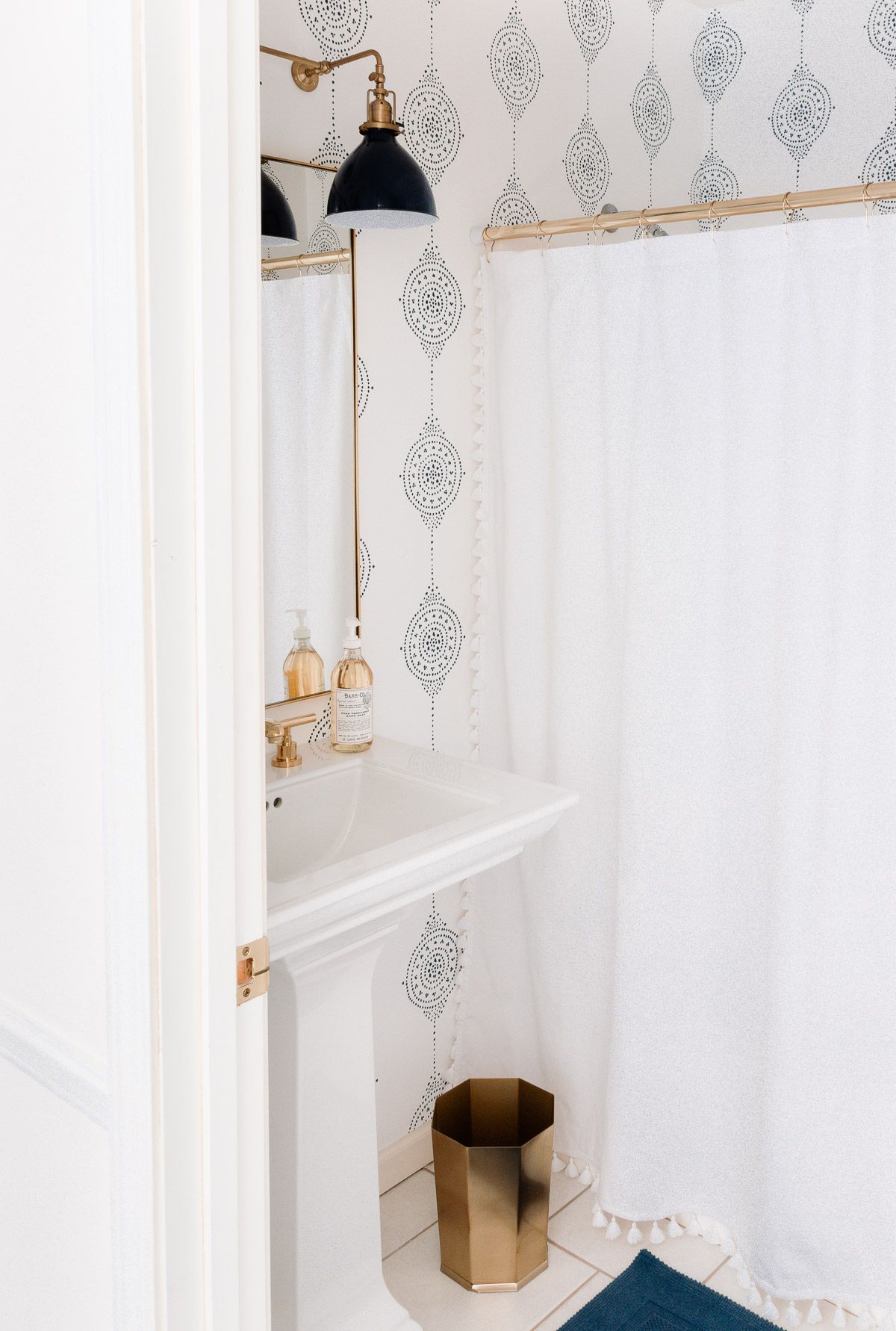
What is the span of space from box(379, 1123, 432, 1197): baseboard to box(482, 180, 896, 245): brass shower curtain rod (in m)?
1.70

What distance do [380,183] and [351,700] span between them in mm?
790

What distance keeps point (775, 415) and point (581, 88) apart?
0.98m

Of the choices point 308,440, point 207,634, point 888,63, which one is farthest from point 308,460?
point 888,63

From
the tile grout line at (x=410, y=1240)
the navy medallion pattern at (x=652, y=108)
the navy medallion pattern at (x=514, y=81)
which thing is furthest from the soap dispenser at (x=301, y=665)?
the navy medallion pattern at (x=652, y=108)

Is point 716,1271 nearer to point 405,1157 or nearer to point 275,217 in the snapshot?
point 405,1157

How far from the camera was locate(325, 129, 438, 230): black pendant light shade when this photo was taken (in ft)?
5.24

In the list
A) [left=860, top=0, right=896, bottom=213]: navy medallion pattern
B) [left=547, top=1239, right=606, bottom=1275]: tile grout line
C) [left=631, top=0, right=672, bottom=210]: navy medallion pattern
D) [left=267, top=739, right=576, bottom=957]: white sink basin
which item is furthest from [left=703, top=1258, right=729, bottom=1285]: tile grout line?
[left=631, top=0, right=672, bottom=210]: navy medallion pattern

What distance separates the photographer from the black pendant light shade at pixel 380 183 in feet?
5.24

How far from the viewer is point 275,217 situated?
5.62ft

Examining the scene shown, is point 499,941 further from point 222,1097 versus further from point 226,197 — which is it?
point 226,197

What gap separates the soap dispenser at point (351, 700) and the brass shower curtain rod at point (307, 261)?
57cm

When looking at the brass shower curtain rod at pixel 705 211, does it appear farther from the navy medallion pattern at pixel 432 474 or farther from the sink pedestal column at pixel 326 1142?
the sink pedestal column at pixel 326 1142

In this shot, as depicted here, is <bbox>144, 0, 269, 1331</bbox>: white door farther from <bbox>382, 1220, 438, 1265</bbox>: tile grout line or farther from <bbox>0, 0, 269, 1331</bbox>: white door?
<bbox>382, 1220, 438, 1265</bbox>: tile grout line

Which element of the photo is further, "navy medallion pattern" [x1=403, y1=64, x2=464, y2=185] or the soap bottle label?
"navy medallion pattern" [x1=403, y1=64, x2=464, y2=185]
